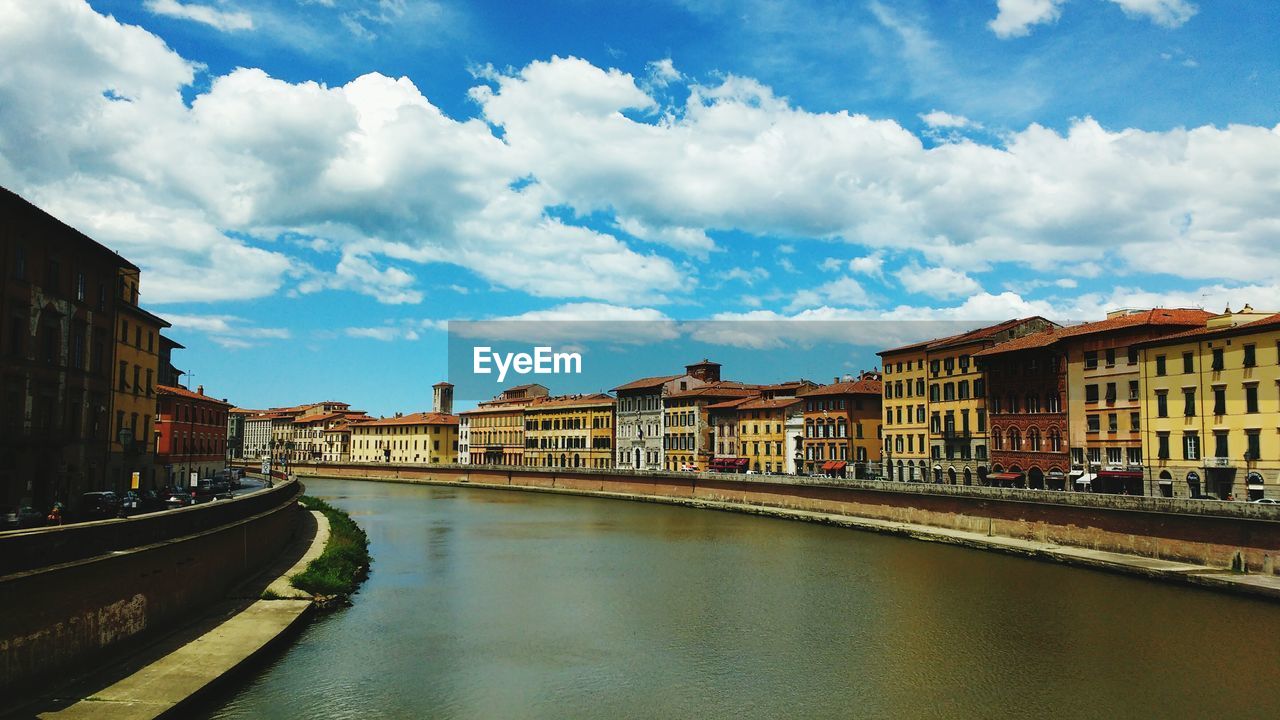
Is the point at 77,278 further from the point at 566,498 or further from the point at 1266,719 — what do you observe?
the point at 566,498

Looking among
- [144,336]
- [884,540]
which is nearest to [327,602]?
[144,336]

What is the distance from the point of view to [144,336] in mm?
47375

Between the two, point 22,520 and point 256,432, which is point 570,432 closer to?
point 22,520

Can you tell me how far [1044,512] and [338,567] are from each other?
36.1m

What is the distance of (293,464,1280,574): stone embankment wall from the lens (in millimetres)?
36094

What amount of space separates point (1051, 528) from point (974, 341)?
24.0 m

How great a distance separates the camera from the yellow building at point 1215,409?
1684 inches

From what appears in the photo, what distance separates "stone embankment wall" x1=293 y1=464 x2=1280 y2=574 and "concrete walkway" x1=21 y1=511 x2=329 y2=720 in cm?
3689

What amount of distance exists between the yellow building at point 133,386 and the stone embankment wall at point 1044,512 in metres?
45.4

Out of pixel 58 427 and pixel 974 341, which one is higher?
pixel 974 341

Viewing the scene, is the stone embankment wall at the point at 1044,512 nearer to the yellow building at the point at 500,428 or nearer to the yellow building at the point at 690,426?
the yellow building at the point at 690,426

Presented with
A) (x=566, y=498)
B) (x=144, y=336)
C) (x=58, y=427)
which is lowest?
(x=566, y=498)

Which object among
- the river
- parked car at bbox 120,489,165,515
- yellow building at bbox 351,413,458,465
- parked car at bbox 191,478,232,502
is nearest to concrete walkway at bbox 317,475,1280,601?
the river

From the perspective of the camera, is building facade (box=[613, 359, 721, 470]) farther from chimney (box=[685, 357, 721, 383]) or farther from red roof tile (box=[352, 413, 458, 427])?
red roof tile (box=[352, 413, 458, 427])
